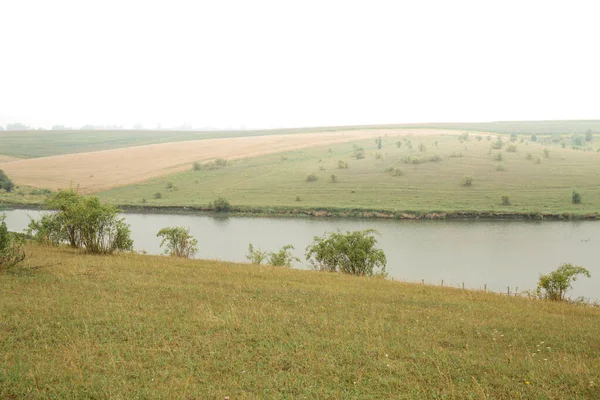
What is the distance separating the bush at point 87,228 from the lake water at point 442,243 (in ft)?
41.8

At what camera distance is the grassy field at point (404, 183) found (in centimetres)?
5634

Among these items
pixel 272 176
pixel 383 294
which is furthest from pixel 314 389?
pixel 272 176

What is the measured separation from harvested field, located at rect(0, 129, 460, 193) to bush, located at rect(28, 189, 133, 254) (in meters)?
52.0

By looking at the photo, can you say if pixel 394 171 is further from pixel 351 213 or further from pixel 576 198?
pixel 576 198

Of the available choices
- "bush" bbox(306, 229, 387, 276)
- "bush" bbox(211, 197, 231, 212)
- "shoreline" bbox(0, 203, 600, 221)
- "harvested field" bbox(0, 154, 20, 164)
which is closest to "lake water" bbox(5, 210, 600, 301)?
"shoreline" bbox(0, 203, 600, 221)

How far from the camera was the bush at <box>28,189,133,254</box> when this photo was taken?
58.7 feet

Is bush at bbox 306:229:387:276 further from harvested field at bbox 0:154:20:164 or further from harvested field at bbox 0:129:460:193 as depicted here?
harvested field at bbox 0:154:20:164

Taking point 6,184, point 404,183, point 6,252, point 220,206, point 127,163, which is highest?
point 6,252

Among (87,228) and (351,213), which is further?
(351,213)

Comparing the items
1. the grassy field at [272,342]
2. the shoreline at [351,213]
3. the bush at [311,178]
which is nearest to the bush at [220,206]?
the shoreline at [351,213]

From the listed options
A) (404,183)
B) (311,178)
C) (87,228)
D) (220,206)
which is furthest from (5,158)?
(87,228)

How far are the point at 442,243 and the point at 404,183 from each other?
25.6 metres

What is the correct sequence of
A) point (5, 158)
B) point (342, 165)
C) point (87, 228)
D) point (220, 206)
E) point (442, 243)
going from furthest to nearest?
1. point (5, 158)
2. point (342, 165)
3. point (220, 206)
4. point (442, 243)
5. point (87, 228)

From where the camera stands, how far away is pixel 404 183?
64938 mm
